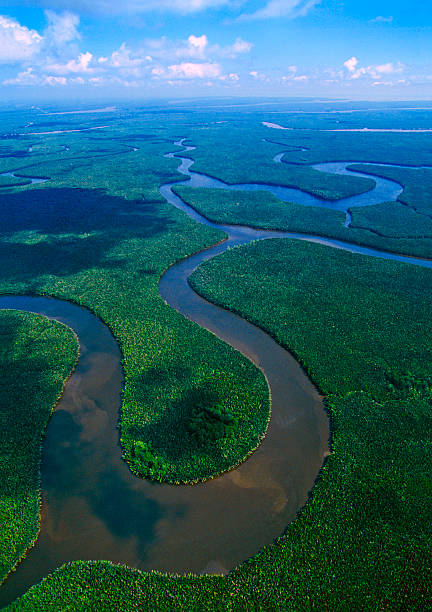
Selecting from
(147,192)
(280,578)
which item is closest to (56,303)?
(280,578)

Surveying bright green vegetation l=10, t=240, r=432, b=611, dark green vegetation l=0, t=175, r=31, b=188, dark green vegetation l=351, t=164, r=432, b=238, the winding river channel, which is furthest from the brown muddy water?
dark green vegetation l=0, t=175, r=31, b=188

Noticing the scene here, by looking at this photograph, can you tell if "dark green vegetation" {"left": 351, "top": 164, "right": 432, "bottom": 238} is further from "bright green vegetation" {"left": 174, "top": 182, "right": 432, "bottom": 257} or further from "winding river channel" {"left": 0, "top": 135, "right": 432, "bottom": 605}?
"winding river channel" {"left": 0, "top": 135, "right": 432, "bottom": 605}

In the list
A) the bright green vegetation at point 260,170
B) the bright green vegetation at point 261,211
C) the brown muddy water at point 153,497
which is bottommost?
the brown muddy water at point 153,497

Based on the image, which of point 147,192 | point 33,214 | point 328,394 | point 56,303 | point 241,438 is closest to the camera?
point 241,438

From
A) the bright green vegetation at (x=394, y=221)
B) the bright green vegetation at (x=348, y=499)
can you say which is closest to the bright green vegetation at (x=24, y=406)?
the bright green vegetation at (x=348, y=499)

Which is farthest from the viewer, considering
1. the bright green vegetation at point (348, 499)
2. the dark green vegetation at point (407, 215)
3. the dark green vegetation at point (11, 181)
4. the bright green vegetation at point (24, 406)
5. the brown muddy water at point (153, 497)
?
the dark green vegetation at point (11, 181)

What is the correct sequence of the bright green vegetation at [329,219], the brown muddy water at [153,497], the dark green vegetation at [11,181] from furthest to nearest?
1. the dark green vegetation at [11,181]
2. the bright green vegetation at [329,219]
3. the brown muddy water at [153,497]

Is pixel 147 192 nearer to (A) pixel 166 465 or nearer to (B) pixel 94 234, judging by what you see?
(B) pixel 94 234

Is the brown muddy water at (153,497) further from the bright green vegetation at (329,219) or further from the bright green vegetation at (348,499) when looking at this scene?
the bright green vegetation at (329,219)
